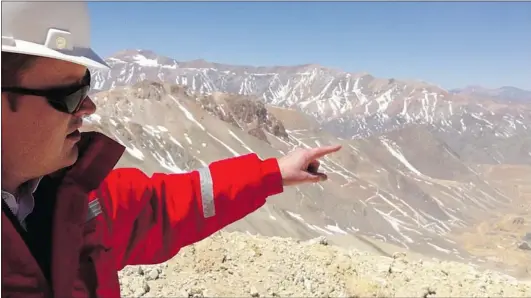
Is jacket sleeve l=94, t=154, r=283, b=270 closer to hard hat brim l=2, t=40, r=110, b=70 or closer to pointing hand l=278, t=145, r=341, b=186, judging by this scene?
pointing hand l=278, t=145, r=341, b=186

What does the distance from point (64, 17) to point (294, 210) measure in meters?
79.6

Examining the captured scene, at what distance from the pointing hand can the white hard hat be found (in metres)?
0.96

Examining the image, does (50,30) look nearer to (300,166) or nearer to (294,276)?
(300,166)

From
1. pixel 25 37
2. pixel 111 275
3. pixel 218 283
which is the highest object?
pixel 25 37

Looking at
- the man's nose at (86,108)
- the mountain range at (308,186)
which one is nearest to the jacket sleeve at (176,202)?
the man's nose at (86,108)

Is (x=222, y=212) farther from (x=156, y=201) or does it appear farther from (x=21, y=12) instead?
(x=21, y=12)

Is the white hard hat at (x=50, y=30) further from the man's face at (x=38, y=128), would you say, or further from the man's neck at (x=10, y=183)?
the man's neck at (x=10, y=183)

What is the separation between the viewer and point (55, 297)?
182 cm

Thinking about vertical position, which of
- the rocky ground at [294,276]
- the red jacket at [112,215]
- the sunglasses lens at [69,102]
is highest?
the sunglasses lens at [69,102]

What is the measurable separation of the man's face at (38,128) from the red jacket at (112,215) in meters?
0.15

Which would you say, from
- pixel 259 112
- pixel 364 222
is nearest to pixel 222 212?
pixel 364 222

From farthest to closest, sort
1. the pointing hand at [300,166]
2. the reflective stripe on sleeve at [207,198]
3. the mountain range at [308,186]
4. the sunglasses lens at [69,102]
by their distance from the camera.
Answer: the mountain range at [308,186], the pointing hand at [300,166], the reflective stripe on sleeve at [207,198], the sunglasses lens at [69,102]

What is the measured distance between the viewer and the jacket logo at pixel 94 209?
6.84ft

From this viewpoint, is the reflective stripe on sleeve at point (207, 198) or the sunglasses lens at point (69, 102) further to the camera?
the reflective stripe on sleeve at point (207, 198)
